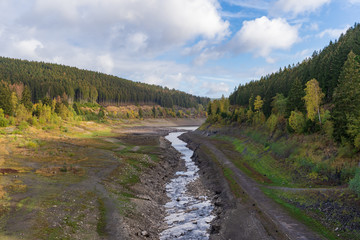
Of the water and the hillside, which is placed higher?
the hillside

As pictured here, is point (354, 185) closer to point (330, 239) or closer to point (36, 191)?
point (330, 239)

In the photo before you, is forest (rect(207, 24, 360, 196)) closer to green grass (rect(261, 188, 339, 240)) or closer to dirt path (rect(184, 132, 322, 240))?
green grass (rect(261, 188, 339, 240))

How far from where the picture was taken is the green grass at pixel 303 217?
62.3ft

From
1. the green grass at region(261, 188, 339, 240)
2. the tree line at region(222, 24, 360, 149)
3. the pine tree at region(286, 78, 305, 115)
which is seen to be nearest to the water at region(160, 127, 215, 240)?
the green grass at region(261, 188, 339, 240)

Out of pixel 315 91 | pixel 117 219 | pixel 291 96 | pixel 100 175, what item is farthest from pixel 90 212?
pixel 291 96

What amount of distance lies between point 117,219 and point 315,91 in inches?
1848

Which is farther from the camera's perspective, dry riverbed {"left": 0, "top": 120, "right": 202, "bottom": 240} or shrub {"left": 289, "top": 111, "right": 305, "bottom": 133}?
shrub {"left": 289, "top": 111, "right": 305, "bottom": 133}

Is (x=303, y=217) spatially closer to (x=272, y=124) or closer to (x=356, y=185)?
A: (x=356, y=185)

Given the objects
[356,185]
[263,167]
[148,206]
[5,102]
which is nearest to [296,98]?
[263,167]

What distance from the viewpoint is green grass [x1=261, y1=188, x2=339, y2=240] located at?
19.0 metres

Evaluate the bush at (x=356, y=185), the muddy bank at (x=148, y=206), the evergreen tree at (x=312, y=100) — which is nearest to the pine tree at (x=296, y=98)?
the evergreen tree at (x=312, y=100)

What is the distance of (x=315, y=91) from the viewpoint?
46469 mm

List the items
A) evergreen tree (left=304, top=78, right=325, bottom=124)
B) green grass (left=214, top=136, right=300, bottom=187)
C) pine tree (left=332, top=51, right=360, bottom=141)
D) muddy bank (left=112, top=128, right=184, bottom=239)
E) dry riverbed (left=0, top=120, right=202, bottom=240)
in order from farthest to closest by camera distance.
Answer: evergreen tree (left=304, top=78, right=325, bottom=124) → green grass (left=214, top=136, right=300, bottom=187) → pine tree (left=332, top=51, right=360, bottom=141) → muddy bank (left=112, top=128, right=184, bottom=239) → dry riverbed (left=0, top=120, right=202, bottom=240)

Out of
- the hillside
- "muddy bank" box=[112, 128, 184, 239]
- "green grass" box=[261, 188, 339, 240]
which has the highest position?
the hillside
